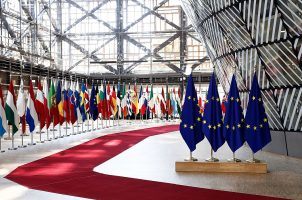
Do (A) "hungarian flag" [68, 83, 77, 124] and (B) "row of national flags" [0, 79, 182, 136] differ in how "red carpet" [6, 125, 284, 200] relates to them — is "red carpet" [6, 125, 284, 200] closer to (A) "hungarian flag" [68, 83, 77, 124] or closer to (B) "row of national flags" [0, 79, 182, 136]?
(B) "row of national flags" [0, 79, 182, 136]

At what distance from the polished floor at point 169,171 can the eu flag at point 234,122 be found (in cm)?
146

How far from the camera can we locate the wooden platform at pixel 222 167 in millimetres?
13219

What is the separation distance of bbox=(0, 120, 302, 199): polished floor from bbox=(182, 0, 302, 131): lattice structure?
2.14 metres

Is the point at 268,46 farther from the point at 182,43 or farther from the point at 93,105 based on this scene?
the point at 182,43

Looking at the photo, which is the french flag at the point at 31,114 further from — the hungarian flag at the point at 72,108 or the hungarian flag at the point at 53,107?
the hungarian flag at the point at 72,108

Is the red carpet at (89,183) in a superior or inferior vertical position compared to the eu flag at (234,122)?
inferior

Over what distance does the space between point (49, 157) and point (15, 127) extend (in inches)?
111

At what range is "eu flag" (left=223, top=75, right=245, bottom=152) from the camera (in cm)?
1423

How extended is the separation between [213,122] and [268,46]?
444 centimetres

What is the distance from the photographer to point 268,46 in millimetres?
16703

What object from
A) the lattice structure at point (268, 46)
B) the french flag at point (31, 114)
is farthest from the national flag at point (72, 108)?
the lattice structure at point (268, 46)

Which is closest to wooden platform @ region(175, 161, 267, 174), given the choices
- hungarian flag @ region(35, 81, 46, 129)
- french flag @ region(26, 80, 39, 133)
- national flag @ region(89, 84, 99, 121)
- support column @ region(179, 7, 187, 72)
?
french flag @ region(26, 80, 39, 133)

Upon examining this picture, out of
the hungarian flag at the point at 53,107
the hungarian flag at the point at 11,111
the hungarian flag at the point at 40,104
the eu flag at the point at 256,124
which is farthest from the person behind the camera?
the hungarian flag at the point at 53,107

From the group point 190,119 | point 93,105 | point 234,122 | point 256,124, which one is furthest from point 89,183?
point 93,105
